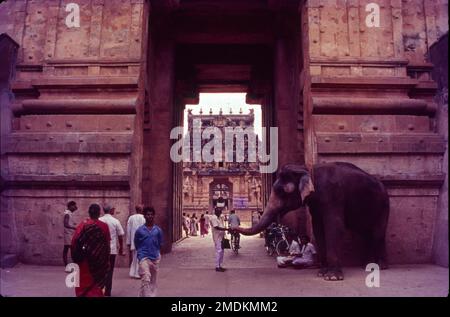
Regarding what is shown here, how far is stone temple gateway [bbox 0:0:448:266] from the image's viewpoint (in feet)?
29.5

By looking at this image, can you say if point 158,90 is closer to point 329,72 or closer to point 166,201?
point 166,201

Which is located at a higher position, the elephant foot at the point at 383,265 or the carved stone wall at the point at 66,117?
the carved stone wall at the point at 66,117

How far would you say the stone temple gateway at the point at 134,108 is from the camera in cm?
899

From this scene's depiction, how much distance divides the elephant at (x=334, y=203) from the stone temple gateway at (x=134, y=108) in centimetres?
84

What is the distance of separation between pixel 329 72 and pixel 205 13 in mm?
5960

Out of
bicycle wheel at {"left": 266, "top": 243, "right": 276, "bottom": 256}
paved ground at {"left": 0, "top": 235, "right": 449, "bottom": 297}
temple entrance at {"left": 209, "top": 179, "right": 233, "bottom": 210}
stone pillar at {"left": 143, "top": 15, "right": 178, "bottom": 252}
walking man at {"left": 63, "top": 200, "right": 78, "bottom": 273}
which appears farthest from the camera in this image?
temple entrance at {"left": 209, "top": 179, "right": 233, "bottom": 210}

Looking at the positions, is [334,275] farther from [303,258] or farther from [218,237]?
[218,237]

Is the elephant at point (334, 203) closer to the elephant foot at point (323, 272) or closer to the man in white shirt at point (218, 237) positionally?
the elephant foot at point (323, 272)

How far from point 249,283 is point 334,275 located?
5.36 ft

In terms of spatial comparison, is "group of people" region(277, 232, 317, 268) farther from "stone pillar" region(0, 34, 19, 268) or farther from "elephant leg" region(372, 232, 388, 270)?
"stone pillar" region(0, 34, 19, 268)

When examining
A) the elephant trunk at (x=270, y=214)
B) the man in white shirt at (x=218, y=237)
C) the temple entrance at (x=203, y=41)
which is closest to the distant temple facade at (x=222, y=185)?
the temple entrance at (x=203, y=41)

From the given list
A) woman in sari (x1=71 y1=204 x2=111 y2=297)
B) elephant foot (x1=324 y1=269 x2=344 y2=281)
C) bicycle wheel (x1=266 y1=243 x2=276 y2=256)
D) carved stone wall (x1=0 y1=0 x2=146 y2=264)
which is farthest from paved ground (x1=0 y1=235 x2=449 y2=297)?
bicycle wheel (x1=266 y1=243 x2=276 y2=256)

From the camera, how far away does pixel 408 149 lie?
923 centimetres

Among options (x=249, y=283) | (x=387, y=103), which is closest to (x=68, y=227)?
(x=249, y=283)
